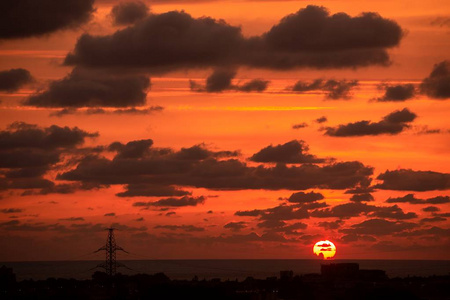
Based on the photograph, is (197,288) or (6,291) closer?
(197,288)

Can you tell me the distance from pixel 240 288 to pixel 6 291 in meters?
50.0

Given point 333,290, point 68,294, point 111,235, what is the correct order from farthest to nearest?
point 333,290
point 68,294
point 111,235

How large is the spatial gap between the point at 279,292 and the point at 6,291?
56884 millimetres

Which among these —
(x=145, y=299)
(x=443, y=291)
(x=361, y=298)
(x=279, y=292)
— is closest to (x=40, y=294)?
(x=145, y=299)

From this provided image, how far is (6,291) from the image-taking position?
186500 millimetres

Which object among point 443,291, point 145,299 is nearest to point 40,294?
point 145,299

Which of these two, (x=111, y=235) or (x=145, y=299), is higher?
(x=111, y=235)

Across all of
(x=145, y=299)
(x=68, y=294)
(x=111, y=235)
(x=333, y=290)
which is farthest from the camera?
(x=333, y=290)

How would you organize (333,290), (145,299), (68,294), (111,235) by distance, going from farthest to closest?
1. (333,290)
2. (68,294)
3. (145,299)
4. (111,235)

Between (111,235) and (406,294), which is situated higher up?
(111,235)

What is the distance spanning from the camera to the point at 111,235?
137750 millimetres

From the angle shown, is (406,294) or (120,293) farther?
Result: (120,293)

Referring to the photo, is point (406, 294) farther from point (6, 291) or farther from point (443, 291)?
point (6, 291)

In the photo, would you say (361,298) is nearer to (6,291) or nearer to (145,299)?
(145,299)
